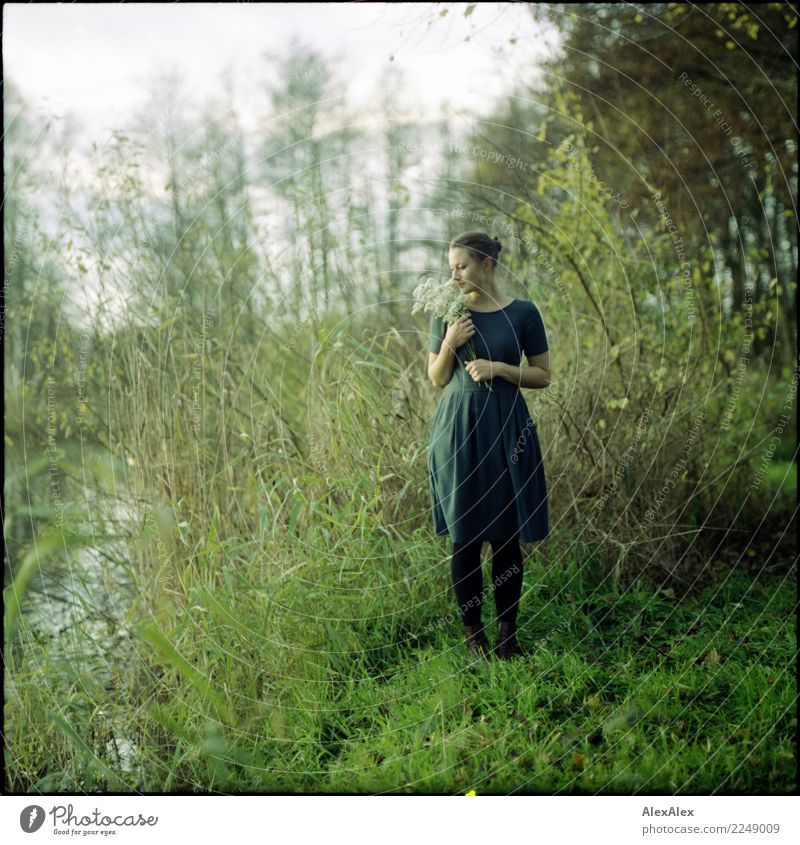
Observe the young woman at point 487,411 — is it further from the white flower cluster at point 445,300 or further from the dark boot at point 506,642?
the dark boot at point 506,642

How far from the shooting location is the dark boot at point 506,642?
→ 11.2 ft

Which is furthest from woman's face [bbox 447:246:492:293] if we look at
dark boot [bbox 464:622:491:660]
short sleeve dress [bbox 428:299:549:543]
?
dark boot [bbox 464:622:491:660]

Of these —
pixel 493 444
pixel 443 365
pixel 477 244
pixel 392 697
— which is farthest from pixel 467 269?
pixel 392 697

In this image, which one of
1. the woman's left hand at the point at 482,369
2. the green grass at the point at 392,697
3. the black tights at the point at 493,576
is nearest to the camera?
the green grass at the point at 392,697

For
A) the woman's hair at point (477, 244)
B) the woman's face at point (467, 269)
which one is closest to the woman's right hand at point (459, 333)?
the woman's face at point (467, 269)

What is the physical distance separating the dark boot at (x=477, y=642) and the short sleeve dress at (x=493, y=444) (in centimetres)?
42

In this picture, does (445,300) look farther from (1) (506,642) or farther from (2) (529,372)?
(1) (506,642)

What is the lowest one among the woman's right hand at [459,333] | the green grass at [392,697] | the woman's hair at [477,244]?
the green grass at [392,697]

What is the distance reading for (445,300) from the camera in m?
3.23

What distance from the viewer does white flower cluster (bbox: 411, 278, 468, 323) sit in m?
3.22

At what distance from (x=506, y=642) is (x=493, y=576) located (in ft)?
0.94

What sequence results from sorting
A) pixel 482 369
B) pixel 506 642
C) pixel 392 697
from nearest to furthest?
pixel 482 369, pixel 392 697, pixel 506 642

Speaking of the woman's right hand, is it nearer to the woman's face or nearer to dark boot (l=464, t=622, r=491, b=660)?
the woman's face
